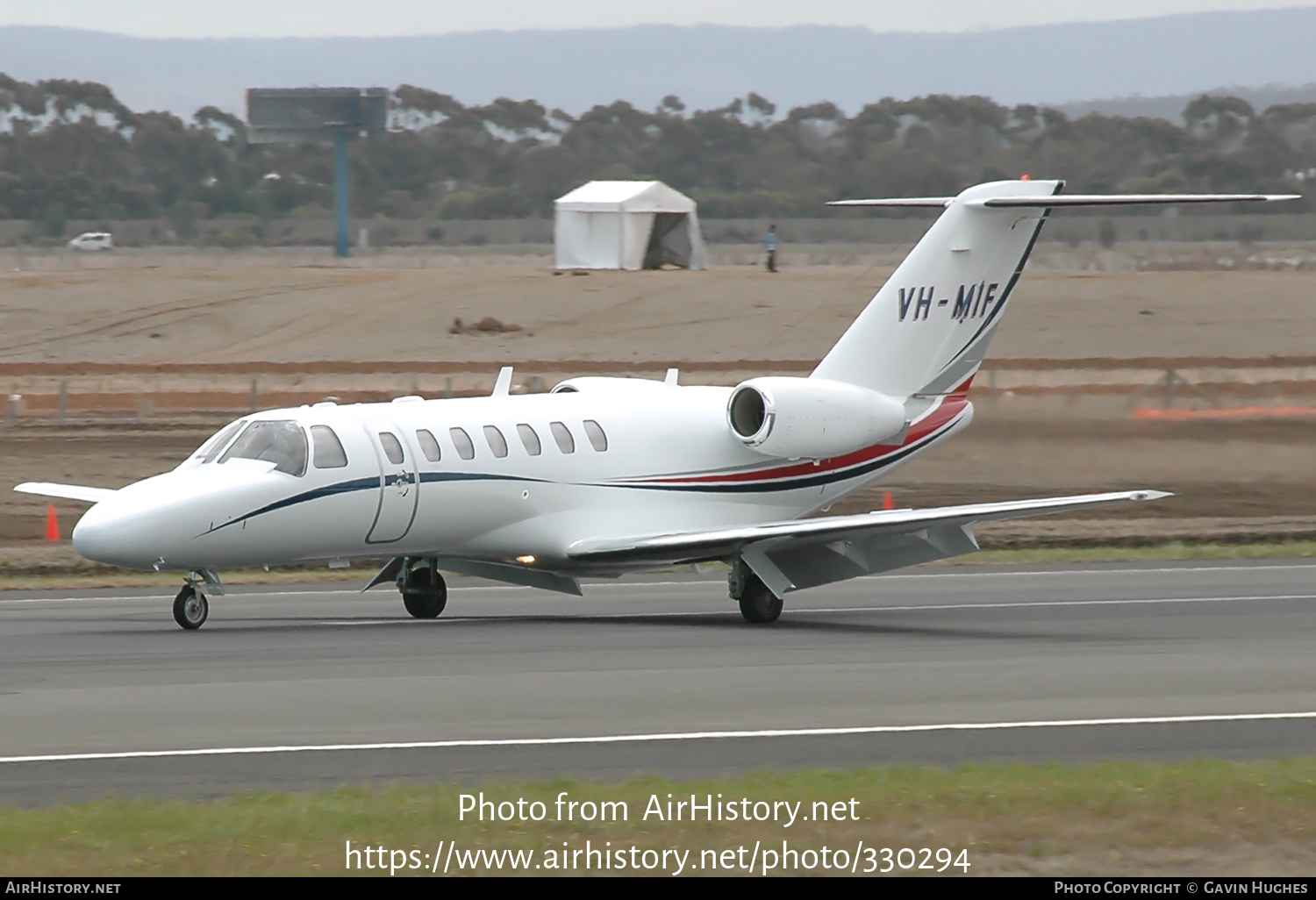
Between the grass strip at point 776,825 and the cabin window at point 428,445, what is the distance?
31.9 feet

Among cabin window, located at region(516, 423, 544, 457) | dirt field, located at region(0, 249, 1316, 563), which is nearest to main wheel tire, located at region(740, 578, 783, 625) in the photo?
cabin window, located at region(516, 423, 544, 457)

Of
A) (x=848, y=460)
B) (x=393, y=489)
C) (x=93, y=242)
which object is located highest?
(x=393, y=489)

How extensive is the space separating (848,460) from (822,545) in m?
2.15

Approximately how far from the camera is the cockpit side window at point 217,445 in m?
20.3

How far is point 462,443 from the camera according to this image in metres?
21.5

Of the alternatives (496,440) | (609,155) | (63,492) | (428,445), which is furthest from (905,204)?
(609,155)

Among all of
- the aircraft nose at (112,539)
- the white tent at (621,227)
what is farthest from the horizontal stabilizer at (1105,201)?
the white tent at (621,227)

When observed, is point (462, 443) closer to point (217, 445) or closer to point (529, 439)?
point (529, 439)

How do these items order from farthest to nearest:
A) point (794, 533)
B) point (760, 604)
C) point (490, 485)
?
1. point (760, 604)
2. point (490, 485)
3. point (794, 533)

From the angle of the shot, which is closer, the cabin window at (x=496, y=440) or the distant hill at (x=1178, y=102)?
the cabin window at (x=496, y=440)

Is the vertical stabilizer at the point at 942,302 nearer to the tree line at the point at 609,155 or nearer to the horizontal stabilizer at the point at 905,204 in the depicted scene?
the horizontal stabilizer at the point at 905,204

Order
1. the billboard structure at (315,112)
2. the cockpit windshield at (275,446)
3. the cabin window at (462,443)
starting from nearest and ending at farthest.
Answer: the cockpit windshield at (275,446) < the cabin window at (462,443) < the billboard structure at (315,112)

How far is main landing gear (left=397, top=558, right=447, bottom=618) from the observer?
22.1 m

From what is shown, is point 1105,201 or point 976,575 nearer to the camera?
point 1105,201
